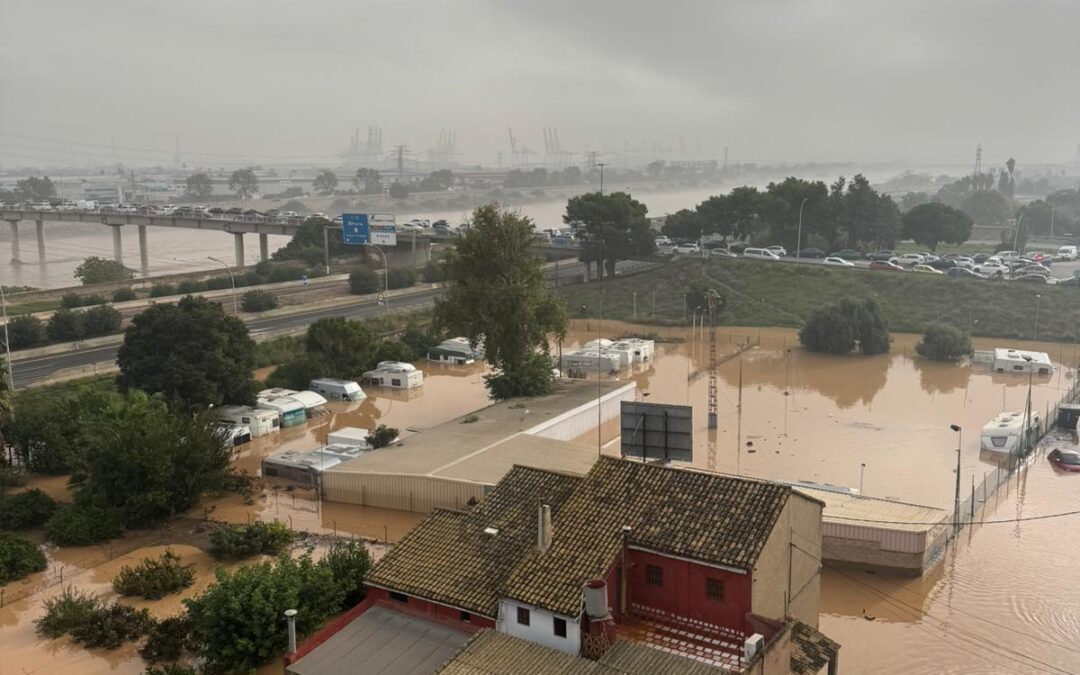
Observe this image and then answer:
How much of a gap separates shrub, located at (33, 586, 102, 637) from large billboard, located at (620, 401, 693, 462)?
29.2 ft

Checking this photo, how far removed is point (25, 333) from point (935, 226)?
151ft

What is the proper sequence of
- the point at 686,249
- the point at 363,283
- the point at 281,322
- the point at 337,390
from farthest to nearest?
the point at 686,249 < the point at 363,283 < the point at 281,322 < the point at 337,390

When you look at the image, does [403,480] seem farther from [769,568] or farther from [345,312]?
[345,312]

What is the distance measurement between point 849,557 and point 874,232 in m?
40.4

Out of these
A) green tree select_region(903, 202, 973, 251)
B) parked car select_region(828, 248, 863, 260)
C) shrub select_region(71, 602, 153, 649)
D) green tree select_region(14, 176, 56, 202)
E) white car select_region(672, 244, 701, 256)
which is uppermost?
green tree select_region(14, 176, 56, 202)

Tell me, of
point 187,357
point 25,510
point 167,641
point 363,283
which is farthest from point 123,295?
point 167,641

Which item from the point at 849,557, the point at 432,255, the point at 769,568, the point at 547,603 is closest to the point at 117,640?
the point at 547,603

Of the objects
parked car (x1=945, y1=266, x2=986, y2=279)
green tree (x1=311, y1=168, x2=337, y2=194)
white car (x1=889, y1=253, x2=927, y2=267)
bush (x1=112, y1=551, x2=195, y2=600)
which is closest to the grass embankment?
parked car (x1=945, y1=266, x2=986, y2=279)

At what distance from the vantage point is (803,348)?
118 feet

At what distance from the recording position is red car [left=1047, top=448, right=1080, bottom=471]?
68.8ft

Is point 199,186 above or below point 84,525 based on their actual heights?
above

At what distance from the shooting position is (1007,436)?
2228 cm

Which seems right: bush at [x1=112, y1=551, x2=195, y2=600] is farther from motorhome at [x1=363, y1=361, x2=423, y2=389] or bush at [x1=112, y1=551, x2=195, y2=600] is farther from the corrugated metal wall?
motorhome at [x1=363, y1=361, x2=423, y2=389]

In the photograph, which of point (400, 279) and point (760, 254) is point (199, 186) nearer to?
point (400, 279)
